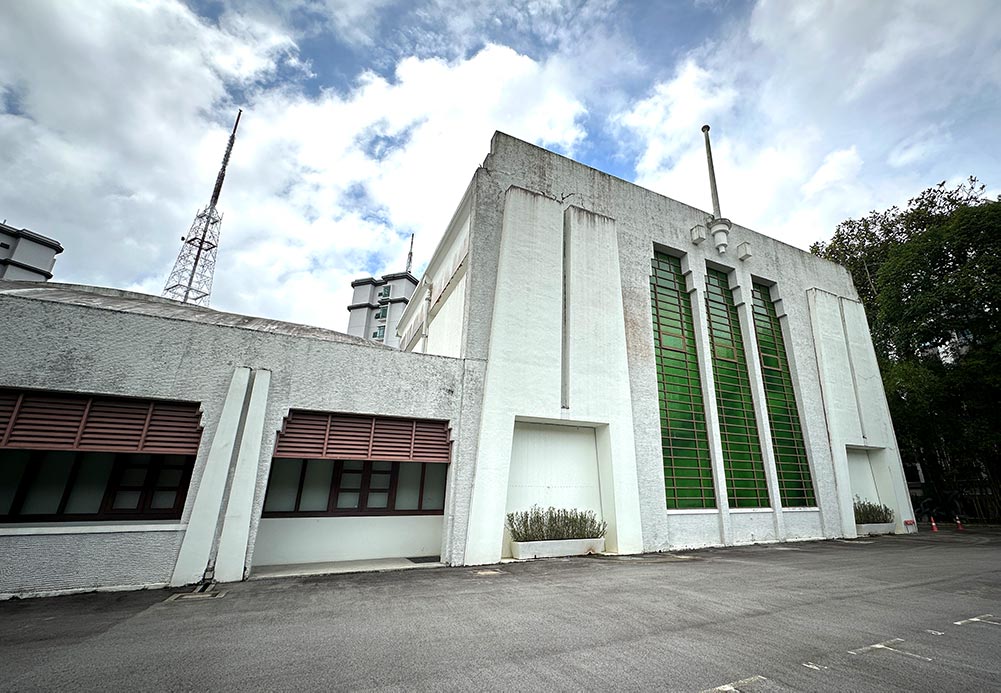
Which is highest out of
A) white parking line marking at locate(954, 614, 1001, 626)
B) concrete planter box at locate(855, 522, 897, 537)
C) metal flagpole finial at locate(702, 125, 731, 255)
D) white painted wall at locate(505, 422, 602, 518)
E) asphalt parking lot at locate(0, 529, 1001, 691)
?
metal flagpole finial at locate(702, 125, 731, 255)

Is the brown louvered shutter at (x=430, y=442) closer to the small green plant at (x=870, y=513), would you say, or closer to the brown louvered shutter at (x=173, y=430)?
the brown louvered shutter at (x=173, y=430)

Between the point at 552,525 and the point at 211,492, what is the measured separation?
6.44 metres

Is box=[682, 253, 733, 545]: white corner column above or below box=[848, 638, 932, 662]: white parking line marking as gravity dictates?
above

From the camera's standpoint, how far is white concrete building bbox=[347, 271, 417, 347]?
3844cm

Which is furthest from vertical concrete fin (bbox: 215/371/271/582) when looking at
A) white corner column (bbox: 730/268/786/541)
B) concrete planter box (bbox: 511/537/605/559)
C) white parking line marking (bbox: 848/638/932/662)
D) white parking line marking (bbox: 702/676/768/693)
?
white corner column (bbox: 730/268/786/541)

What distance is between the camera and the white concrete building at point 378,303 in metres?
38.4

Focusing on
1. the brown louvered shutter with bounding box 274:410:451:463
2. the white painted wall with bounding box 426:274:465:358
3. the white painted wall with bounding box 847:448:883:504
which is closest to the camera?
the brown louvered shutter with bounding box 274:410:451:463

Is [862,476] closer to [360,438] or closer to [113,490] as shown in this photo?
[360,438]

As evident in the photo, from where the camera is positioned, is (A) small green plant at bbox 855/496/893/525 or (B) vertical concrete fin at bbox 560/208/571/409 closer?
(B) vertical concrete fin at bbox 560/208/571/409

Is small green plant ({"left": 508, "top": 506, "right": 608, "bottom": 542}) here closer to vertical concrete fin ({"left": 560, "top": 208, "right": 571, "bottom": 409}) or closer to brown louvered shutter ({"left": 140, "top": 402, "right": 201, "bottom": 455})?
vertical concrete fin ({"left": 560, "top": 208, "right": 571, "bottom": 409})

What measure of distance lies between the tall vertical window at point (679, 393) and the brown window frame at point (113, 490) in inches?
422

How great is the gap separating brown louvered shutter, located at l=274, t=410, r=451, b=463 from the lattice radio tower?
2246cm

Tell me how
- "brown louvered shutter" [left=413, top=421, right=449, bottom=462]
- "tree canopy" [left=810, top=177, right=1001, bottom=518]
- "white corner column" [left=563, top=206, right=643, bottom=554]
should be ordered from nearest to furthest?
"brown louvered shutter" [left=413, top=421, right=449, bottom=462], "white corner column" [left=563, top=206, right=643, bottom=554], "tree canopy" [left=810, top=177, right=1001, bottom=518]

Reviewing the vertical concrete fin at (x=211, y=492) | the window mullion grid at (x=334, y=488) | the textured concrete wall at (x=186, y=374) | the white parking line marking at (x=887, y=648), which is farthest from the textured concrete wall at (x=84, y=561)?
the white parking line marking at (x=887, y=648)
